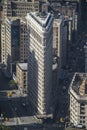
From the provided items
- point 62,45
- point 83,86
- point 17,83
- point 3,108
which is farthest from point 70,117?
point 62,45

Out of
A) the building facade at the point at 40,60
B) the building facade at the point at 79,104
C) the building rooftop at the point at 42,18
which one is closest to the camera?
the building facade at the point at 79,104

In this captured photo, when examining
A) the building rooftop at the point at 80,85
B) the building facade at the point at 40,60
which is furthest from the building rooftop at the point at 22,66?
the building rooftop at the point at 80,85

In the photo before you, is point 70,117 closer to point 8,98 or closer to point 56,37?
point 8,98

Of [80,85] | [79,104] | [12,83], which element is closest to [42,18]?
[80,85]

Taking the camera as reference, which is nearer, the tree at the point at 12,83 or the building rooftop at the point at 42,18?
the building rooftop at the point at 42,18

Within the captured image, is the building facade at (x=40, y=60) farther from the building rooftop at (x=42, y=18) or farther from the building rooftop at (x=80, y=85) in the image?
the building rooftop at (x=80, y=85)

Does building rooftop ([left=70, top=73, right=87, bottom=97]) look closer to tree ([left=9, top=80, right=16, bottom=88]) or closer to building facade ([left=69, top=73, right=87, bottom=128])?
building facade ([left=69, top=73, right=87, bottom=128])

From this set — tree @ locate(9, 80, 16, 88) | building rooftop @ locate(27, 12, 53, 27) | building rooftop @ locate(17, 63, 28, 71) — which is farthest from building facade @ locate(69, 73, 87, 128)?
tree @ locate(9, 80, 16, 88)
